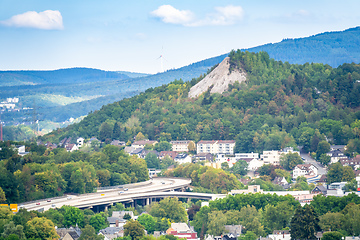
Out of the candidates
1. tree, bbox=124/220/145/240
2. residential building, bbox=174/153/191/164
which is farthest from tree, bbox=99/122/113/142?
tree, bbox=124/220/145/240

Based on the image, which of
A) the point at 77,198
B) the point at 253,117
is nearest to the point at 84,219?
the point at 77,198

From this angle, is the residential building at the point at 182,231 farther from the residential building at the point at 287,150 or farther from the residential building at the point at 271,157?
the residential building at the point at 287,150

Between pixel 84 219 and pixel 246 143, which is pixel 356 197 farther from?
pixel 246 143

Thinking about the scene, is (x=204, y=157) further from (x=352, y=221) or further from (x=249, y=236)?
(x=352, y=221)

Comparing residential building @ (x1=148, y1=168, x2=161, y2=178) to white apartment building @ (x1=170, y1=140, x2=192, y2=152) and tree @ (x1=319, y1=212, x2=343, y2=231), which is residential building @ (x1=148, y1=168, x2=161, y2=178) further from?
tree @ (x1=319, y1=212, x2=343, y2=231)

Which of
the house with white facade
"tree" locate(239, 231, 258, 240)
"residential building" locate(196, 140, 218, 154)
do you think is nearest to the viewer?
"tree" locate(239, 231, 258, 240)

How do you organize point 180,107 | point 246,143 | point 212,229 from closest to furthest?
1. point 212,229
2. point 246,143
3. point 180,107
